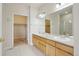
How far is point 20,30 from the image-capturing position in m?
4.40

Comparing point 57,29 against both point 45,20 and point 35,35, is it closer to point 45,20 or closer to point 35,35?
point 45,20

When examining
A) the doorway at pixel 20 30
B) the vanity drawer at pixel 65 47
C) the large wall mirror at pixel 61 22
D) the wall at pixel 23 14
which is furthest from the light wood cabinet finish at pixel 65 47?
the doorway at pixel 20 30

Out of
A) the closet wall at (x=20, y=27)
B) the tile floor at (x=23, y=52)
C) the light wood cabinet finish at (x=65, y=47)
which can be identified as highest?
the closet wall at (x=20, y=27)

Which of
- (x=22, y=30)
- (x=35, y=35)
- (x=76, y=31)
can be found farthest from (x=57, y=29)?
(x=76, y=31)

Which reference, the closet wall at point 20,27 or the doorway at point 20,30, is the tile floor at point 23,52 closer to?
the doorway at point 20,30

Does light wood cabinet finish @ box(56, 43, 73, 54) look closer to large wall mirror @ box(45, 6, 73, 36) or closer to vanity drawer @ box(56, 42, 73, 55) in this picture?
vanity drawer @ box(56, 42, 73, 55)

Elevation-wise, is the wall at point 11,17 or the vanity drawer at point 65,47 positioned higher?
the wall at point 11,17

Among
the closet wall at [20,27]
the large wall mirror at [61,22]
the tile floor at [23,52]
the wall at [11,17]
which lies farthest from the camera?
the closet wall at [20,27]

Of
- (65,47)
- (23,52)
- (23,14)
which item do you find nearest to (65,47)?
(65,47)

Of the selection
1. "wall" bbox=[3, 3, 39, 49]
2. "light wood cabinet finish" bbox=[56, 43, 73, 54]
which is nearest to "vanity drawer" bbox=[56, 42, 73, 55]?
"light wood cabinet finish" bbox=[56, 43, 73, 54]

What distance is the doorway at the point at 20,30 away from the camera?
3.86 m

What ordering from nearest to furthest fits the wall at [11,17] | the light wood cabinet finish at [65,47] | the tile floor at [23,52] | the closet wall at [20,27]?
the light wood cabinet finish at [65,47]
the tile floor at [23,52]
the wall at [11,17]
the closet wall at [20,27]

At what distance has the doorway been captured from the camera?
12.7 ft

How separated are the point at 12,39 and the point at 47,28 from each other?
140cm
